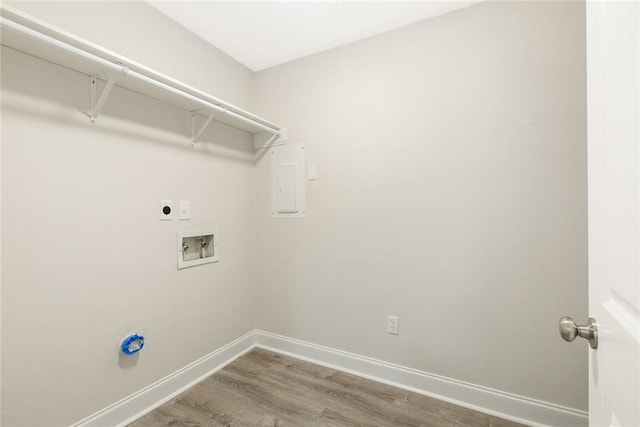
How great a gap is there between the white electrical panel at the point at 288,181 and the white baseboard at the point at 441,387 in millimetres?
Answer: 1064

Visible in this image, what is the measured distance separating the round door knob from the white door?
0.06 ft

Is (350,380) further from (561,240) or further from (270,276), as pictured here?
(561,240)

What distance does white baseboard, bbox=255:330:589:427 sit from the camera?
1.46 m

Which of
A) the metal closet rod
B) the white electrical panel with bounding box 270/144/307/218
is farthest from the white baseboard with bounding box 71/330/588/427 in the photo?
the metal closet rod

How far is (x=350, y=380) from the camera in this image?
6.26 feet

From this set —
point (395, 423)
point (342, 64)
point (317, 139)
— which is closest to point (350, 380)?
point (395, 423)

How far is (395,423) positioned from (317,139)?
1.90 meters

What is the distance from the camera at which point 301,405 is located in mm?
1654

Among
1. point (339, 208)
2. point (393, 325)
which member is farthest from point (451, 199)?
point (393, 325)

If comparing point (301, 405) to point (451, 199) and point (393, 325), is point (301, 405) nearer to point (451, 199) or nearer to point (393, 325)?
point (393, 325)

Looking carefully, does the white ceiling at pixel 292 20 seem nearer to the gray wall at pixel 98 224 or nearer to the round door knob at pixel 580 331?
the gray wall at pixel 98 224

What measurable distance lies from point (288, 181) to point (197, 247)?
0.86 metres

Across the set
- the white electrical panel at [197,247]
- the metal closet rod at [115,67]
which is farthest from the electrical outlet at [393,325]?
the metal closet rod at [115,67]

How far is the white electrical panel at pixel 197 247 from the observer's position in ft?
6.02
